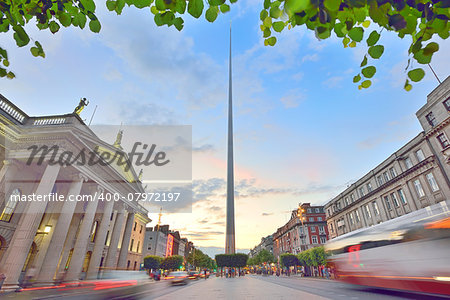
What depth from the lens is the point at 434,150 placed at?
2516cm

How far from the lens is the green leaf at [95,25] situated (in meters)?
3.02

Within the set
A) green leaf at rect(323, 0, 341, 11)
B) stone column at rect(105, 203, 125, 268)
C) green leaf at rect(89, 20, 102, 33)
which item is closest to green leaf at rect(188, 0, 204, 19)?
green leaf at rect(323, 0, 341, 11)

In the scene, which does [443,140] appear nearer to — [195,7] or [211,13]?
[211,13]

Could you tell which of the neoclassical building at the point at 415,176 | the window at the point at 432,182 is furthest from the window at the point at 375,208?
the window at the point at 432,182

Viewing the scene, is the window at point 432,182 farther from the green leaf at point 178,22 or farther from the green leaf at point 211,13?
the green leaf at point 178,22

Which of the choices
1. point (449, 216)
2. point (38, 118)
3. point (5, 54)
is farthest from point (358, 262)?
point (38, 118)

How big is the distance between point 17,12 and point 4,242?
25783mm

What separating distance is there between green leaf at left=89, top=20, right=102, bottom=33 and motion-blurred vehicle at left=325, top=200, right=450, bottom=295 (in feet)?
48.8

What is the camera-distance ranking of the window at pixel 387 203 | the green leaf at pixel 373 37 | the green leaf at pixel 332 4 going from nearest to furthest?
the green leaf at pixel 332 4
the green leaf at pixel 373 37
the window at pixel 387 203

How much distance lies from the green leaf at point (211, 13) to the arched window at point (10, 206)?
27.0 meters

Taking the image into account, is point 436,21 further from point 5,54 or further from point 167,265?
point 167,265

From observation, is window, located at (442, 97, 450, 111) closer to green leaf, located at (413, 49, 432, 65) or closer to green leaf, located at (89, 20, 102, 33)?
green leaf, located at (413, 49, 432, 65)

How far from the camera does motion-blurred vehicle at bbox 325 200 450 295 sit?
32.1 feet

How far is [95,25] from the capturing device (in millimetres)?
3059
